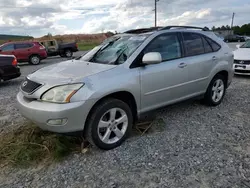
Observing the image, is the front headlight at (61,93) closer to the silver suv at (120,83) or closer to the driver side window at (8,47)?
the silver suv at (120,83)

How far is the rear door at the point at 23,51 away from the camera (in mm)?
14587

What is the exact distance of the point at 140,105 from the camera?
3.49 m

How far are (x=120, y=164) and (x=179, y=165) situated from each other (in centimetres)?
74

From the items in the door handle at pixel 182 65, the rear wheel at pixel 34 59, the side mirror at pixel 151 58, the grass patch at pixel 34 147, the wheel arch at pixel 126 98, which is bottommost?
the rear wheel at pixel 34 59

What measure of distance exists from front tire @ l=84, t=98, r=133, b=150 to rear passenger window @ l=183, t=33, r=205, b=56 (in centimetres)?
175

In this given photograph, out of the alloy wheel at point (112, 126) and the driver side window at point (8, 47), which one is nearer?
the alloy wheel at point (112, 126)

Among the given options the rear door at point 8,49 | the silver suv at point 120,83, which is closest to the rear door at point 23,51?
the rear door at point 8,49

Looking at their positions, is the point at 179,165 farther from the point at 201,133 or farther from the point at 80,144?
the point at 80,144

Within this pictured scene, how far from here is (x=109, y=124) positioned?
3.19m

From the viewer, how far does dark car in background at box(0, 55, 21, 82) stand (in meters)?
7.54

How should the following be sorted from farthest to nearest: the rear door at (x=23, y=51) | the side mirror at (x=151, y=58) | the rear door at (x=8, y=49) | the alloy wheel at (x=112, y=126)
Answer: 1. the rear door at (x=23, y=51)
2. the rear door at (x=8, y=49)
3. the side mirror at (x=151, y=58)
4. the alloy wheel at (x=112, y=126)

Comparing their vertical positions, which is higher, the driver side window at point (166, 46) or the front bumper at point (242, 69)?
the driver side window at point (166, 46)

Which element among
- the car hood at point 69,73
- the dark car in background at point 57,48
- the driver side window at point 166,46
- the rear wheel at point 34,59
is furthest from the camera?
the dark car in background at point 57,48

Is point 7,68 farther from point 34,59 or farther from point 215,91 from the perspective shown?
point 34,59
